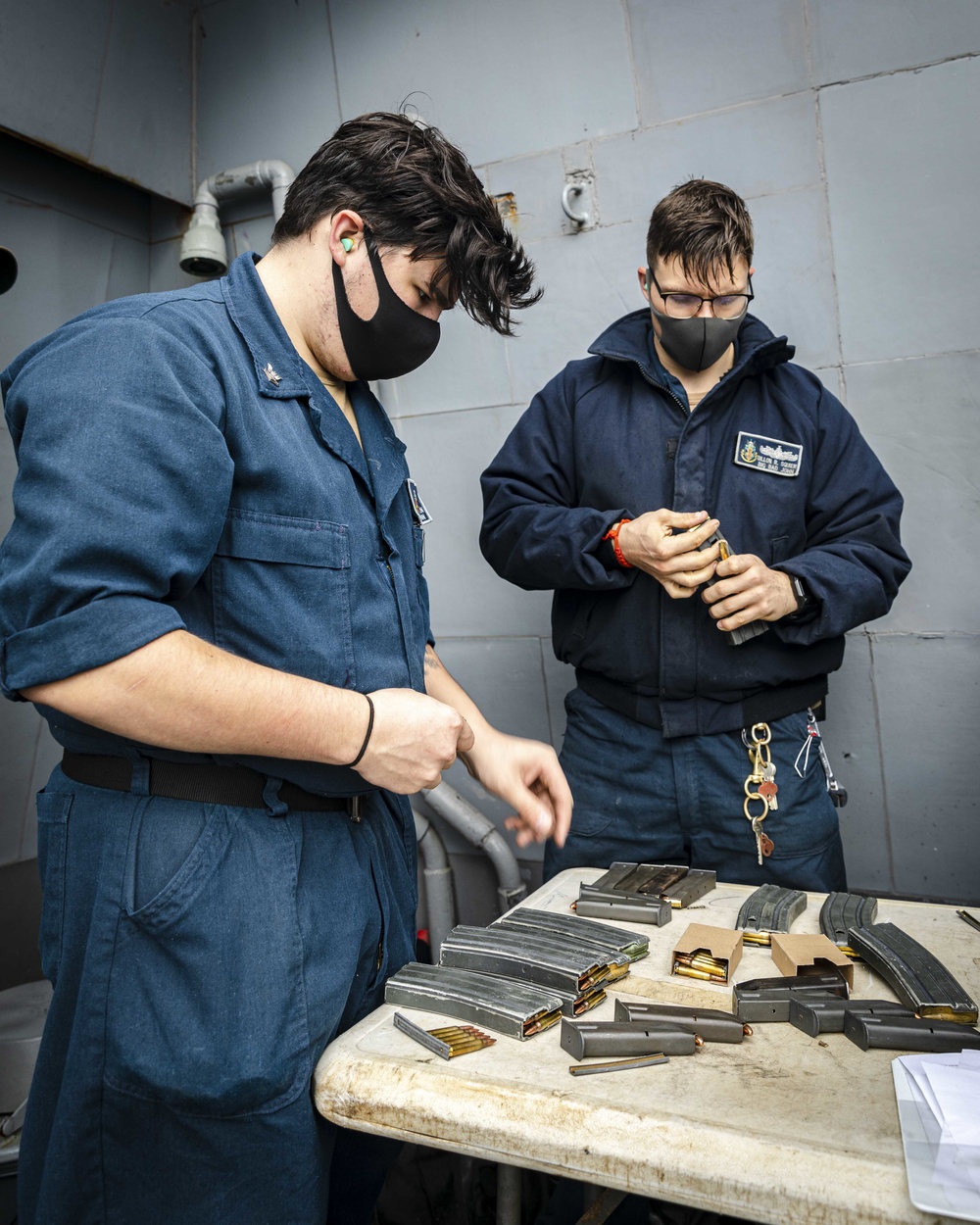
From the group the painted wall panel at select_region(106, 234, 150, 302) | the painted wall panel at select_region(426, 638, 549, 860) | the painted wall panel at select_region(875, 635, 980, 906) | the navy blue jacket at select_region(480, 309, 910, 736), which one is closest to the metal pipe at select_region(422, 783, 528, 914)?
the painted wall panel at select_region(426, 638, 549, 860)

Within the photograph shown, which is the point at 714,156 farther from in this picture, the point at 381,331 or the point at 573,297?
the point at 381,331

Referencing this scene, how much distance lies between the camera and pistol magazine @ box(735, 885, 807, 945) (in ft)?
4.55

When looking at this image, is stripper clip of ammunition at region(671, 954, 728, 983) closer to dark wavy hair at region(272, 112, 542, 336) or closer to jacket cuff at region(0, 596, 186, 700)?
jacket cuff at region(0, 596, 186, 700)

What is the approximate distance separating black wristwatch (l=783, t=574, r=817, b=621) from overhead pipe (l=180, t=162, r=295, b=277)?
2.18 meters

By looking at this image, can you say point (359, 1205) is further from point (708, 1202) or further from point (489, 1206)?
point (489, 1206)

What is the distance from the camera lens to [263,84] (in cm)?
321

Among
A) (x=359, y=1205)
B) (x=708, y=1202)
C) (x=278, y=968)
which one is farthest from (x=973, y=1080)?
(x=359, y=1205)

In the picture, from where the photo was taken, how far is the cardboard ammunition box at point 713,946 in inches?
49.9

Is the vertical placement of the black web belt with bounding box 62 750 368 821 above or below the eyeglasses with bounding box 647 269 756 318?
below

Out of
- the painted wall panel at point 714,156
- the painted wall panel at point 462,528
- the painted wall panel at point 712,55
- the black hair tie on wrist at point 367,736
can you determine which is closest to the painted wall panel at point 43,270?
the painted wall panel at point 462,528

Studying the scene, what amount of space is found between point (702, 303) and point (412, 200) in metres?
0.88

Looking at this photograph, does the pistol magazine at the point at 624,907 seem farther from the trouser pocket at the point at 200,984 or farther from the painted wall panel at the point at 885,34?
the painted wall panel at the point at 885,34

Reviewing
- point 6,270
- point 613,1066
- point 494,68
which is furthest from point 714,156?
point 613,1066

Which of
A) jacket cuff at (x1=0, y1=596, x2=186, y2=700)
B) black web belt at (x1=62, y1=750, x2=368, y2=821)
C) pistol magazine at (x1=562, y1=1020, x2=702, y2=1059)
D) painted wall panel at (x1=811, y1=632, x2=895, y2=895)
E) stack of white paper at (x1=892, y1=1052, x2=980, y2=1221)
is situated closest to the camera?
stack of white paper at (x1=892, y1=1052, x2=980, y2=1221)
